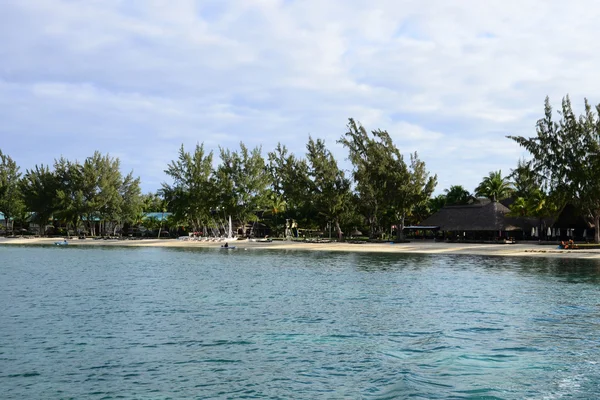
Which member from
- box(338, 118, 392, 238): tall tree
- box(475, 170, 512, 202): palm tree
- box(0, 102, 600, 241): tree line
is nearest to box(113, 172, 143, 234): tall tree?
box(0, 102, 600, 241): tree line

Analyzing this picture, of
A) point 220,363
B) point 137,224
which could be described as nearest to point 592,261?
point 220,363

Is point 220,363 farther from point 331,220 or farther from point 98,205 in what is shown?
point 98,205

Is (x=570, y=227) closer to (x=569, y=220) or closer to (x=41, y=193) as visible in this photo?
(x=569, y=220)

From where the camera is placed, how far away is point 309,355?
43.7 feet

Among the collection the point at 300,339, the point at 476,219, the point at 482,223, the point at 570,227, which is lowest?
the point at 300,339

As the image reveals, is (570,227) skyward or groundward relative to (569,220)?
groundward

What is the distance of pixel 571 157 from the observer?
178 ft

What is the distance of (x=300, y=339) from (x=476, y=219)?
184 feet

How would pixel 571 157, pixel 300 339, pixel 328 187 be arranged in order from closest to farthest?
pixel 300 339 < pixel 571 157 < pixel 328 187

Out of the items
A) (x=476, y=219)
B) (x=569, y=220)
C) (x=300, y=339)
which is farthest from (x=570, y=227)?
(x=300, y=339)

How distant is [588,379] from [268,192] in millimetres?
66813

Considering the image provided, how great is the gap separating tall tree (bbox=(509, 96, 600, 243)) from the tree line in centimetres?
10

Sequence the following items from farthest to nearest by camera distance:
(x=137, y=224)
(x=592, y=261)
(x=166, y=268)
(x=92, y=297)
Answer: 1. (x=137, y=224)
2. (x=592, y=261)
3. (x=166, y=268)
4. (x=92, y=297)

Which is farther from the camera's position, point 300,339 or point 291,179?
point 291,179
